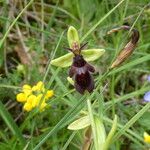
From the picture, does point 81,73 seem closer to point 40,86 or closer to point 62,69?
point 40,86

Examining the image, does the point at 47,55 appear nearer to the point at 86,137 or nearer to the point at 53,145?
the point at 53,145

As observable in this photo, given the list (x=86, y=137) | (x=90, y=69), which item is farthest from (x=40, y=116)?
(x=90, y=69)

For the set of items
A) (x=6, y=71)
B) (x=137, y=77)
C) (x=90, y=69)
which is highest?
(x=90, y=69)

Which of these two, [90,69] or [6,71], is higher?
[90,69]

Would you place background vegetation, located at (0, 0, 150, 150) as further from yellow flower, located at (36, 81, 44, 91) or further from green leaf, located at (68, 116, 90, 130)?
green leaf, located at (68, 116, 90, 130)

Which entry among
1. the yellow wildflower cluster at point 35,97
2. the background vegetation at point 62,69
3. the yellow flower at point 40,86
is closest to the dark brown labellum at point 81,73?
the background vegetation at point 62,69

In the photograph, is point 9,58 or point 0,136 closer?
point 0,136

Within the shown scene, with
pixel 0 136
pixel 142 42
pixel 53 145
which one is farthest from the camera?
pixel 142 42

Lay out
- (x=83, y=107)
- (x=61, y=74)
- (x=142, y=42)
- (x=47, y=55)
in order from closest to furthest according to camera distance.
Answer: (x=83, y=107), (x=61, y=74), (x=142, y=42), (x=47, y=55)

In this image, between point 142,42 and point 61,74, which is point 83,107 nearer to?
point 61,74
